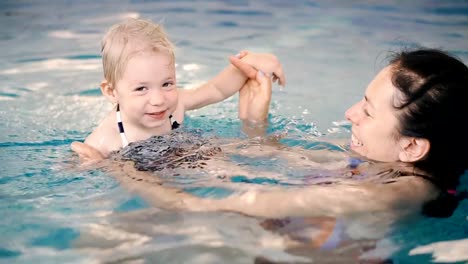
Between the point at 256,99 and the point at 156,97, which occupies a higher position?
the point at 156,97

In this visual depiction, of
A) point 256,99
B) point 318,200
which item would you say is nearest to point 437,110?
point 318,200

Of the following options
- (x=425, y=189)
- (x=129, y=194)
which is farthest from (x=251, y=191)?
(x=425, y=189)

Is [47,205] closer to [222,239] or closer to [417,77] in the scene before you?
[222,239]

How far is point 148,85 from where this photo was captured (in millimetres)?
3037

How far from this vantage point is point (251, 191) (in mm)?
2584

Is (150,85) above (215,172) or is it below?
above

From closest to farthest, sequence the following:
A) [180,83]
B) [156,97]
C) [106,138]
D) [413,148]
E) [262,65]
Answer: [413,148] < [156,97] < [106,138] < [262,65] < [180,83]

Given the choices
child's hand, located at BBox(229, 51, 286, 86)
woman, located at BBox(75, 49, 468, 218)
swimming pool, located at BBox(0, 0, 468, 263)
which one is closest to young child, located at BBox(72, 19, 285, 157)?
swimming pool, located at BBox(0, 0, 468, 263)

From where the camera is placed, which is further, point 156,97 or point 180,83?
point 180,83

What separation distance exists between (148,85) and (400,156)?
4.08 feet

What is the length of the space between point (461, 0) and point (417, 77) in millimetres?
5961

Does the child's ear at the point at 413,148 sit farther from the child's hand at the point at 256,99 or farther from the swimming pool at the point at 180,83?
the child's hand at the point at 256,99

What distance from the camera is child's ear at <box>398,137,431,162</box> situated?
8.47 feet

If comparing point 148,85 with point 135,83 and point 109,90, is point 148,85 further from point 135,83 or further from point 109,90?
point 109,90
